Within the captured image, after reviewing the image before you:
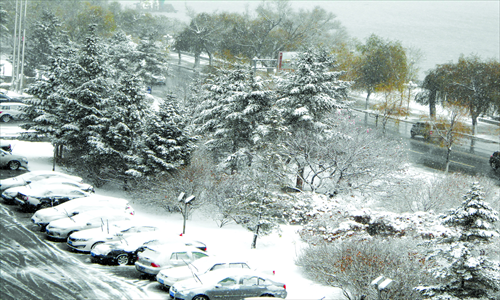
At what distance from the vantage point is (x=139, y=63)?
52406 mm

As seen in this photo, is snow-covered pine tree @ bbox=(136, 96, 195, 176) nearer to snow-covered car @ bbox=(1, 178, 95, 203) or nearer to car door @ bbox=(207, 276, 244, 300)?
snow-covered car @ bbox=(1, 178, 95, 203)

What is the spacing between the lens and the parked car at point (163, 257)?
15203 millimetres

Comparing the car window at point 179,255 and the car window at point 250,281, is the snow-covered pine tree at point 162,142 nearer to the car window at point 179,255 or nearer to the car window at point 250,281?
the car window at point 179,255

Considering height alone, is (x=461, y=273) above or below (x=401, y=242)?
above

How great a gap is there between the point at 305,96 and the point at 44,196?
16.1 m

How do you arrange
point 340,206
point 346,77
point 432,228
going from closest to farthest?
point 432,228 → point 340,206 → point 346,77

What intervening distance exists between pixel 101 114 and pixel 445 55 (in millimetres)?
126706

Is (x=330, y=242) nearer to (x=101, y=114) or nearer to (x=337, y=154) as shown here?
(x=337, y=154)

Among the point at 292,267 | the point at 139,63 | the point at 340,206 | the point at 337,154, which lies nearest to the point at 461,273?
the point at 292,267

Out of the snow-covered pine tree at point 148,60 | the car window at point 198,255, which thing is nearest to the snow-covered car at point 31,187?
the car window at point 198,255

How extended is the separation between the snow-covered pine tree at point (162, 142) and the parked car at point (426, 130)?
71.7 ft

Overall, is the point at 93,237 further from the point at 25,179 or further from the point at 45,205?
the point at 25,179

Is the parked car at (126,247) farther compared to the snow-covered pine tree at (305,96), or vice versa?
the snow-covered pine tree at (305,96)

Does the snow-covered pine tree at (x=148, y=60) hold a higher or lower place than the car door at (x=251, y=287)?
higher
